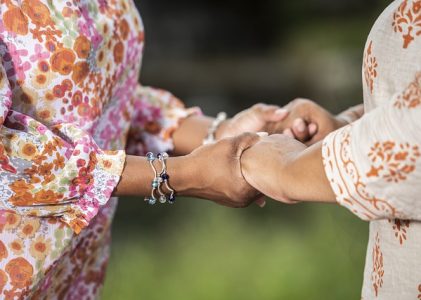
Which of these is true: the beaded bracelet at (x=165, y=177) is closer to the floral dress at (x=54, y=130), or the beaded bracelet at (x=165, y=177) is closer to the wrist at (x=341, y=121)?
the floral dress at (x=54, y=130)

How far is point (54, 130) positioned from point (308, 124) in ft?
1.88

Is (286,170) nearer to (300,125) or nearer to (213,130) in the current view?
(300,125)

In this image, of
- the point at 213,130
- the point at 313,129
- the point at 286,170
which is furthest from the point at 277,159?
the point at 213,130

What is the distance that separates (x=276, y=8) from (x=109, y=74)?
653 cm

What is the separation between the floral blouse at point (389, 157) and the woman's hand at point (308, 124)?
1.34 feet

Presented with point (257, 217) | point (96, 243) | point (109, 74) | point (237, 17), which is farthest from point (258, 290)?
point (237, 17)

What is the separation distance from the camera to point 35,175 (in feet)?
4.35

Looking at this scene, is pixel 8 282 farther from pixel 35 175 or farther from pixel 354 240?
pixel 354 240

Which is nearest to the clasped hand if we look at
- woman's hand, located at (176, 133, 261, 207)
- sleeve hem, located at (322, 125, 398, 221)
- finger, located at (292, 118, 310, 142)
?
woman's hand, located at (176, 133, 261, 207)

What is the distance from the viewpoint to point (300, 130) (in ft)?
5.50

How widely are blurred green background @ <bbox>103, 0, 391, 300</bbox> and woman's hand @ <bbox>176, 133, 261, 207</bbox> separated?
2.53ft

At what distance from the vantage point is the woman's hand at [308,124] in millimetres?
1686

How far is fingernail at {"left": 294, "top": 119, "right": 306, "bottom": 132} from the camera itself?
1.68m

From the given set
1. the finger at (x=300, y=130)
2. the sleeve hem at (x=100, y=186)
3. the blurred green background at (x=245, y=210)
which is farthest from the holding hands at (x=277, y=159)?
the blurred green background at (x=245, y=210)
